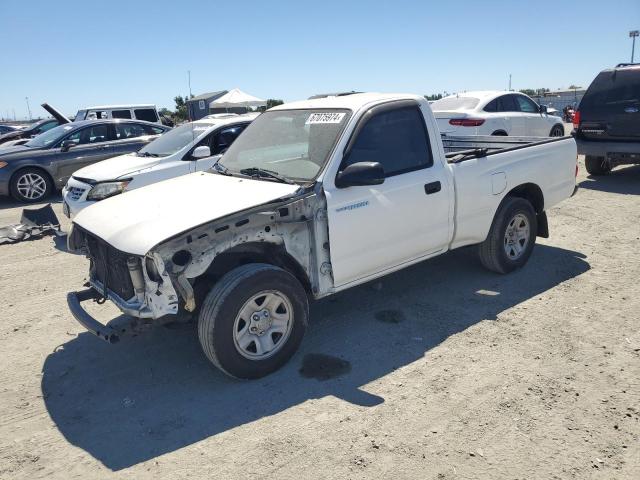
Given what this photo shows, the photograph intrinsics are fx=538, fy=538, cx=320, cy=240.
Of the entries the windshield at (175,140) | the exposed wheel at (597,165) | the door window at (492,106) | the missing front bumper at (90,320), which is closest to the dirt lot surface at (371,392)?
the missing front bumper at (90,320)

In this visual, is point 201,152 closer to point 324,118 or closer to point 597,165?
point 324,118

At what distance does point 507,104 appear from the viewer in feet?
41.3

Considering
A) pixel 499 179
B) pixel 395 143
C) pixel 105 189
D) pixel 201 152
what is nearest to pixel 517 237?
pixel 499 179

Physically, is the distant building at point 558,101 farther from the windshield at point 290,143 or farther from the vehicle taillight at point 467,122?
the windshield at point 290,143

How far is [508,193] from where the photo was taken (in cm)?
565

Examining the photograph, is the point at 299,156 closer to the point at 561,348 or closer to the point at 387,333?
the point at 387,333

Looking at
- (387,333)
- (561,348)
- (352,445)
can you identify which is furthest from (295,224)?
(561,348)

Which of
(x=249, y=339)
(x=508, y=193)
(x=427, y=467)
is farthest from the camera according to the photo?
(x=508, y=193)

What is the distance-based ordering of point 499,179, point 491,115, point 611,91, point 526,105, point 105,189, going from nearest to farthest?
1. point 499,179
2. point 105,189
3. point 611,91
4. point 491,115
5. point 526,105

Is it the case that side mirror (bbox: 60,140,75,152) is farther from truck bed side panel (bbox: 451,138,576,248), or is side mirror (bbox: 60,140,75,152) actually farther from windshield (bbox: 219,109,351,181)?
truck bed side panel (bbox: 451,138,576,248)

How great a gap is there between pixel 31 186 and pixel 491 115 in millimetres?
9999

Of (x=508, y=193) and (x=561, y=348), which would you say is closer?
(x=561, y=348)

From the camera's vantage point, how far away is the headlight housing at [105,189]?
772 centimetres

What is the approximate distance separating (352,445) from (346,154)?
2166 mm
